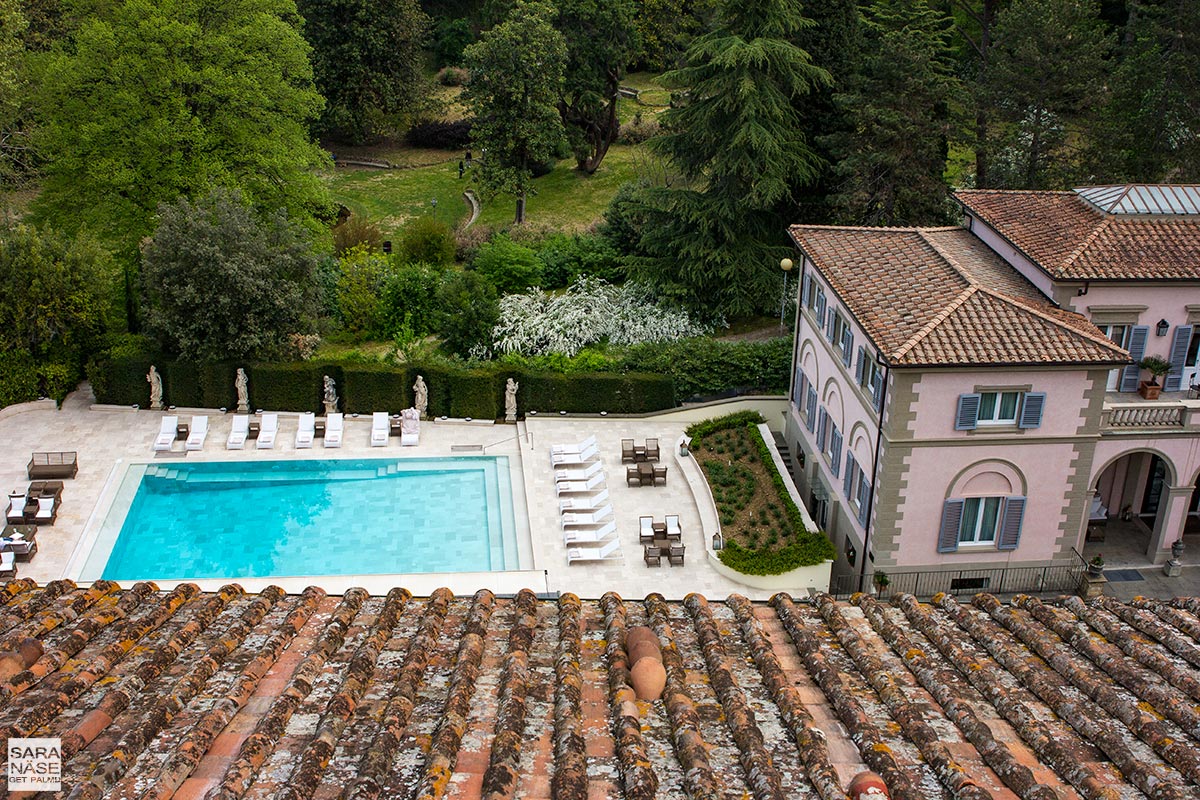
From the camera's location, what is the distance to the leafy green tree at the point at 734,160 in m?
39.4

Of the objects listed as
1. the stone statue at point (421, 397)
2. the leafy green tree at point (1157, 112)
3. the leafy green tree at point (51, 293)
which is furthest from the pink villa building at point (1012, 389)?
the leafy green tree at point (51, 293)

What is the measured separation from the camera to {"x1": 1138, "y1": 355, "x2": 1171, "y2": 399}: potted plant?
93.1 ft

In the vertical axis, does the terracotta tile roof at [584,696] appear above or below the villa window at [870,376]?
above

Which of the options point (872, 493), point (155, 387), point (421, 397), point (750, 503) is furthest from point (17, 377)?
point (872, 493)

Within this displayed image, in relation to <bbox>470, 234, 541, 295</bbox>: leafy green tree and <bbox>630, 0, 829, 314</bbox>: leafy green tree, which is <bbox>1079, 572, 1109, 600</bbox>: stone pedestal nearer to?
<bbox>630, 0, 829, 314</bbox>: leafy green tree

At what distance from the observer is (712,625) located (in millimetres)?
11867

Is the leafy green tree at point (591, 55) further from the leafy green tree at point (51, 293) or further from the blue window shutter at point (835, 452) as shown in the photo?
the blue window shutter at point (835, 452)

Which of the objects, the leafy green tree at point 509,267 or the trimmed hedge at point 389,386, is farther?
the leafy green tree at point 509,267

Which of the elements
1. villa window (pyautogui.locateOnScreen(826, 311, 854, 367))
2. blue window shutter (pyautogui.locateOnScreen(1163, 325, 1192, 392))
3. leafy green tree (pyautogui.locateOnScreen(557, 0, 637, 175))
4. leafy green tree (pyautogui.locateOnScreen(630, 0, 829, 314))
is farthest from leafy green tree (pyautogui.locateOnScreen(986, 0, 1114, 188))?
leafy green tree (pyautogui.locateOnScreen(557, 0, 637, 175))

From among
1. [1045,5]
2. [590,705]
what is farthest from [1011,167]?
[590,705]

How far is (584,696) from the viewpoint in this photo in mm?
10109

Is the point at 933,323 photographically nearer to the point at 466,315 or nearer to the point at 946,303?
the point at 946,303

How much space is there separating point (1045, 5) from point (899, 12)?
525cm

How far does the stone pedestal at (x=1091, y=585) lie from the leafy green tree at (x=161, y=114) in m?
30.4
